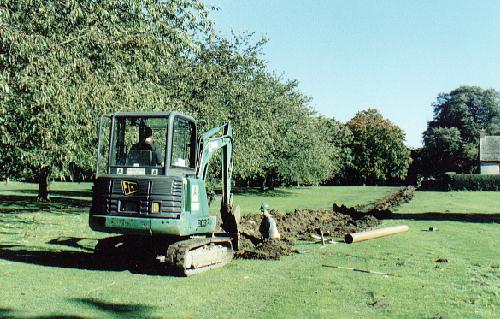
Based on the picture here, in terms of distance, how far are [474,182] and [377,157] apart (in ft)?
60.1

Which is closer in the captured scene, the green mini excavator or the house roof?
the green mini excavator

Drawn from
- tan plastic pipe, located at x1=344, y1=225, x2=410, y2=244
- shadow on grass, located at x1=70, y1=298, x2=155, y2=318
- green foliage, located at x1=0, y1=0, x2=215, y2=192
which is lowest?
shadow on grass, located at x1=70, y1=298, x2=155, y2=318

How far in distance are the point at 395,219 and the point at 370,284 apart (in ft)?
44.5

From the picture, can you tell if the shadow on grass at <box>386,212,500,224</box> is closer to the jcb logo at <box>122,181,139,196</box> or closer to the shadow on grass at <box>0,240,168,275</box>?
the shadow on grass at <box>0,240,168,275</box>

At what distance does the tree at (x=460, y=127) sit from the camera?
85.2 metres

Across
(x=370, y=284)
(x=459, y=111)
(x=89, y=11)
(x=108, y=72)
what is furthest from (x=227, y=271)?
(x=459, y=111)

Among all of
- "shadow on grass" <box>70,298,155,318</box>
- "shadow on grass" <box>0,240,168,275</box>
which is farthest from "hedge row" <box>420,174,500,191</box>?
"shadow on grass" <box>70,298,155,318</box>

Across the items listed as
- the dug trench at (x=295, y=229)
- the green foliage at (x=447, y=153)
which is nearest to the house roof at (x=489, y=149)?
the green foliage at (x=447, y=153)

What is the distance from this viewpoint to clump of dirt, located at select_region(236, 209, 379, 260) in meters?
13.1

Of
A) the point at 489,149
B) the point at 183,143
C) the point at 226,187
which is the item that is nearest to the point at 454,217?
the point at 226,187

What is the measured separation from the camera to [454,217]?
2416 centimetres

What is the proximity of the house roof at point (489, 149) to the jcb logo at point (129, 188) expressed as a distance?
78.2 m

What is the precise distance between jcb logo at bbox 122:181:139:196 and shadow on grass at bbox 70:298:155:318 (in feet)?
7.91

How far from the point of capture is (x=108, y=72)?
1342 centimetres
